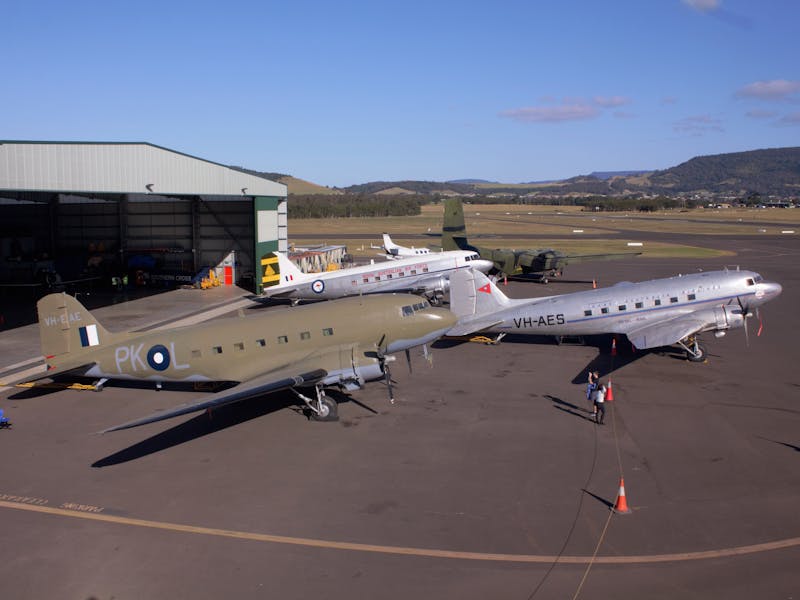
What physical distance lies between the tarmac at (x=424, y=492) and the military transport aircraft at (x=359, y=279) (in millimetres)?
17405

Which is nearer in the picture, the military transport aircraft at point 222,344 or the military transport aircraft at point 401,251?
the military transport aircraft at point 222,344

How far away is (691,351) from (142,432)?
928 inches

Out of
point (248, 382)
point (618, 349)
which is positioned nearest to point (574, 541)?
point (248, 382)

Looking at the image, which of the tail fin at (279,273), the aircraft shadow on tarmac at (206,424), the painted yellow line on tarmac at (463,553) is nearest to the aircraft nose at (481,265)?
the tail fin at (279,273)

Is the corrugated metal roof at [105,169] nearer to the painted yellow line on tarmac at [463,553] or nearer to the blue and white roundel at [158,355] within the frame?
the blue and white roundel at [158,355]

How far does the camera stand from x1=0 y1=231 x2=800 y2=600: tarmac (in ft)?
40.7

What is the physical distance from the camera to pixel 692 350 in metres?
28.7

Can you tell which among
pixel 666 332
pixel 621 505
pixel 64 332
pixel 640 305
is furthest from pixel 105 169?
pixel 621 505

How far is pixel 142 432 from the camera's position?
807 inches

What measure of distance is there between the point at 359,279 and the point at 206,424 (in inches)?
916

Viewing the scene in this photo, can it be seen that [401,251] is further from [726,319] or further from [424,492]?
[424,492]

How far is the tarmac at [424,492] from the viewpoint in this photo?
12391 mm

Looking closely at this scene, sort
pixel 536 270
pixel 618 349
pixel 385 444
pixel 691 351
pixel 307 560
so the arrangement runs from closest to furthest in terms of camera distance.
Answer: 1. pixel 307 560
2. pixel 385 444
3. pixel 691 351
4. pixel 618 349
5. pixel 536 270

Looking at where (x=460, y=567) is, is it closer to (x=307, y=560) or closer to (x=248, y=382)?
(x=307, y=560)
